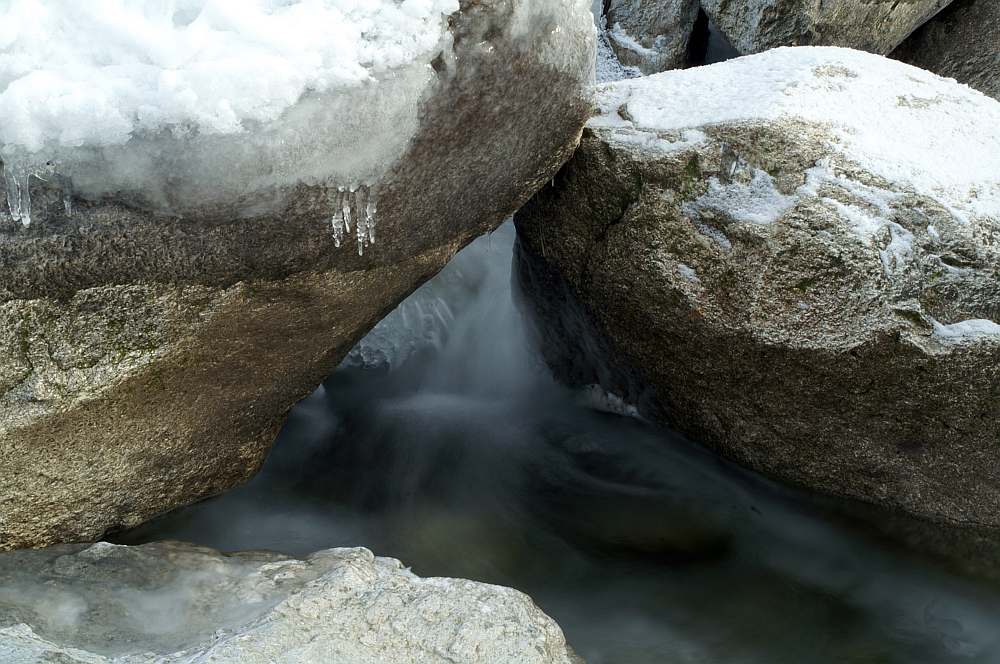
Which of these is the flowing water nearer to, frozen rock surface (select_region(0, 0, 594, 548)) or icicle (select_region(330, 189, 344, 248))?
frozen rock surface (select_region(0, 0, 594, 548))

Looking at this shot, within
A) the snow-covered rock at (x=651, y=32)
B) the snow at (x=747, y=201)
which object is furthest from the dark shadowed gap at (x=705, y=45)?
the snow at (x=747, y=201)

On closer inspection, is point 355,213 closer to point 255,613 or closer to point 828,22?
point 255,613

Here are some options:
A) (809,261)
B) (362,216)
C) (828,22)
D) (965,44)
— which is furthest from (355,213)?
(965,44)

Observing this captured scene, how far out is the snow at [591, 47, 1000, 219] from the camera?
2199 millimetres

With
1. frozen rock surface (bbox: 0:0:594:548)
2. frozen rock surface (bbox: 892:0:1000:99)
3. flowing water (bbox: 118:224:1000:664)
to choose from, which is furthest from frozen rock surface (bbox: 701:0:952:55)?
frozen rock surface (bbox: 0:0:594:548)

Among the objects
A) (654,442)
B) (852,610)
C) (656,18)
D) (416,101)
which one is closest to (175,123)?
(416,101)

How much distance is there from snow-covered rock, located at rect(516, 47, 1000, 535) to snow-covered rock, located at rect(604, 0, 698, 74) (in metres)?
2.21

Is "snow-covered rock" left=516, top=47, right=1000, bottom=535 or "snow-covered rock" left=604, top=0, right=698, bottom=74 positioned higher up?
"snow-covered rock" left=604, top=0, right=698, bottom=74

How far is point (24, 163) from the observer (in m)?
1.63

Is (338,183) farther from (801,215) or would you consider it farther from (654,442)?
(654,442)

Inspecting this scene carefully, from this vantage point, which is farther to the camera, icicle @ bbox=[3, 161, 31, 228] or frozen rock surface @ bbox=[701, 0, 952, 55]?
frozen rock surface @ bbox=[701, 0, 952, 55]

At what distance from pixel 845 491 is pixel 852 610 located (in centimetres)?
40

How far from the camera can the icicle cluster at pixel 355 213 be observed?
189 centimetres

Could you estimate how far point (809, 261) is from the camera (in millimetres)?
2119
